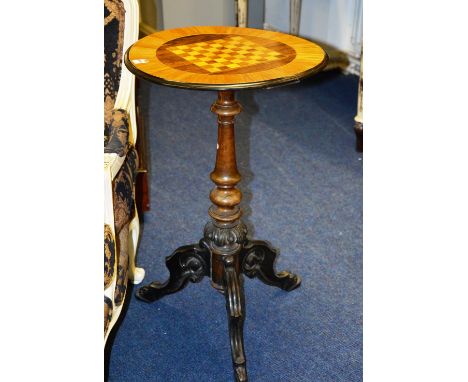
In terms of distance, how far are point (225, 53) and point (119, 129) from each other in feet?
1.22

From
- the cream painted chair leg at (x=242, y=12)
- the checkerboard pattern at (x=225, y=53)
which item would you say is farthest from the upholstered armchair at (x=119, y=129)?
the cream painted chair leg at (x=242, y=12)

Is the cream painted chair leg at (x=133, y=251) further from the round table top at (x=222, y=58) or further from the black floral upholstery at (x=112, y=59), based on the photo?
the round table top at (x=222, y=58)

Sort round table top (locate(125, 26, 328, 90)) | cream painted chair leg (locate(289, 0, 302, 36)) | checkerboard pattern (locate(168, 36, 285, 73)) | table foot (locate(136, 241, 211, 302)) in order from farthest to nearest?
cream painted chair leg (locate(289, 0, 302, 36))
table foot (locate(136, 241, 211, 302))
checkerboard pattern (locate(168, 36, 285, 73))
round table top (locate(125, 26, 328, 90))

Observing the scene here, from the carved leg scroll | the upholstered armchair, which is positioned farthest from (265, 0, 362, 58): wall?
the carved leg scroll

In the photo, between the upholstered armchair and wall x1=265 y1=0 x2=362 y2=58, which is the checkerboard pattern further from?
wall x1=265 y1=0 x2=362 y2=58

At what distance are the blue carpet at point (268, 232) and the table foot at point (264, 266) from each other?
44mm

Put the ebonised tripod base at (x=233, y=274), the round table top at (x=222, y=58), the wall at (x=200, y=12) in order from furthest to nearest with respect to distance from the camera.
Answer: the wall at (x=200, y=12) < the ebonised tripod base at (x=233, y=274) < the round table top at (x=222, y=58)

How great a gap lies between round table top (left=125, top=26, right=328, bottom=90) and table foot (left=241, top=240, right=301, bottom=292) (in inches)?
24.9

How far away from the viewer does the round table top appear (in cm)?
169

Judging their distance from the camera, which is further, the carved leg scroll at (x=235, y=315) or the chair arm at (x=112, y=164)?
the carved leg scroll at (x=235, y=315)

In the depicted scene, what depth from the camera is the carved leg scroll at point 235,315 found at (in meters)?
2.00

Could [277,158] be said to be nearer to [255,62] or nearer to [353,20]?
[353,20]

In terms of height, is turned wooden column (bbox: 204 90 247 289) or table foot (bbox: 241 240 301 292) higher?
turned wooden column (bbox: 204 90 247 289)

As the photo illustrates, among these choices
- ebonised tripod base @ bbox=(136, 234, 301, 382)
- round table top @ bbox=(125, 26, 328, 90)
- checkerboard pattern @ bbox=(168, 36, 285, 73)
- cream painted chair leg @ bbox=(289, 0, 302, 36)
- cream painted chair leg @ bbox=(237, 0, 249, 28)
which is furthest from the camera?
cream painted chair leg @ bbox=(289, 0, 302, 36)
